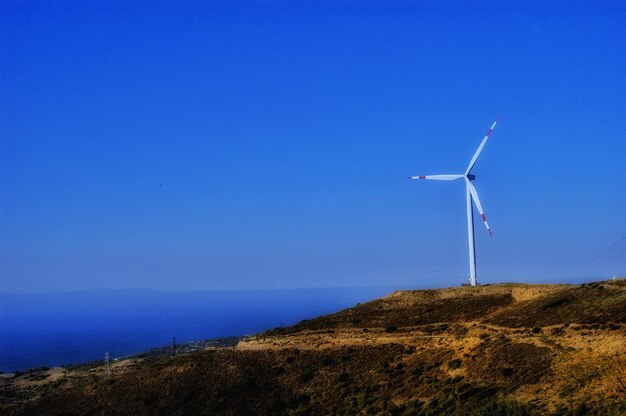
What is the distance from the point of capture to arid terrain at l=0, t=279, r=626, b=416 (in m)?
55.5

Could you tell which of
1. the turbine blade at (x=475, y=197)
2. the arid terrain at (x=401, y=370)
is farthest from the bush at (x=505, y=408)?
the turbine blade at (x=475, y=197)

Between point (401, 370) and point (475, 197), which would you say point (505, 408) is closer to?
point (401, 370)

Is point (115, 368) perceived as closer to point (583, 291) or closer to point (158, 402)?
point (158, 402)

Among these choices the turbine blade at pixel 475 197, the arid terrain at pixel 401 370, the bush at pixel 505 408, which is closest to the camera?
the bush at pixel 505 408

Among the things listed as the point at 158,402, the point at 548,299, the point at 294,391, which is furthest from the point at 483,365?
the point at 158,402

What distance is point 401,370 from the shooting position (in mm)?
68938

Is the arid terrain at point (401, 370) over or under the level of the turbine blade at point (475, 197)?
under

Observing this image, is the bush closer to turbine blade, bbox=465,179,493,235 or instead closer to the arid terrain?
the arid terrain

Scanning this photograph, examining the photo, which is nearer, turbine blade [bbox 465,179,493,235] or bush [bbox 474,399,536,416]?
bush [bbox 474,399,536,416]

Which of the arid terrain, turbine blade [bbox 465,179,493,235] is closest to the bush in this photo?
the arid terrain

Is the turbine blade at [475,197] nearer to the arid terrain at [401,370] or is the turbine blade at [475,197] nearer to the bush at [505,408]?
the arid terrain at [401,370]

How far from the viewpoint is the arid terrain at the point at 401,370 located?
55500mm

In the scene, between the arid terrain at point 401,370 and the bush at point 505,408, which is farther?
the arid terrain at point 401,370

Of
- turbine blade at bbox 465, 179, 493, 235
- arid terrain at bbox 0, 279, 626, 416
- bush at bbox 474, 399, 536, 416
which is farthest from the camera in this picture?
turbine blade at bbox 465, 179, 493, 235
